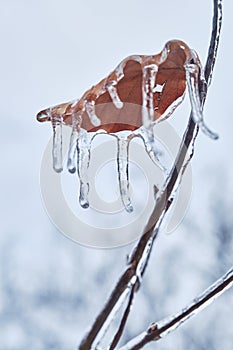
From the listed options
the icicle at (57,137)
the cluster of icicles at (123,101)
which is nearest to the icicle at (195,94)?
the cluster of icicles at (123,101)

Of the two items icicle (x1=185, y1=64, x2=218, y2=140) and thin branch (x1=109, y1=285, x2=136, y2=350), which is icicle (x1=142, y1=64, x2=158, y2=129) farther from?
thin branch (x1=109, y1=285, x2=136, y2=350)

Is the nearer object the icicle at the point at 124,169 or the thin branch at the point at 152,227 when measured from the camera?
the thin branch at the point at 152,227

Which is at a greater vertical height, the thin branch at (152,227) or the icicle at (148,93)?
the icicle at (148,93)

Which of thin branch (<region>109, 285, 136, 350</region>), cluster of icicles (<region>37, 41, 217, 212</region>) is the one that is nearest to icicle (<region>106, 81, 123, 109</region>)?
cluster of icicles (<region>37, 41, 217, 212</region>)

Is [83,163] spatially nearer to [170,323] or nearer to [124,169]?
[124,169]

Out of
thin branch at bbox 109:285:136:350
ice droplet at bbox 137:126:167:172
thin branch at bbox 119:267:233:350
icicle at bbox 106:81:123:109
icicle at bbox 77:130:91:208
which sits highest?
icicle at bbox 106:81:123:109

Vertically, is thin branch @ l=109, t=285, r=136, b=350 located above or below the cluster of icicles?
below

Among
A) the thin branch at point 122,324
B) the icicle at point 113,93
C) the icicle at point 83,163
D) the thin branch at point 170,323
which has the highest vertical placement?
the icicle at point 113,93

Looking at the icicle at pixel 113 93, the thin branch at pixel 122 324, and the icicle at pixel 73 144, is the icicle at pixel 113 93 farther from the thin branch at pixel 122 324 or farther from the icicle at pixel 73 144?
the thin branch at pixel 122 324
